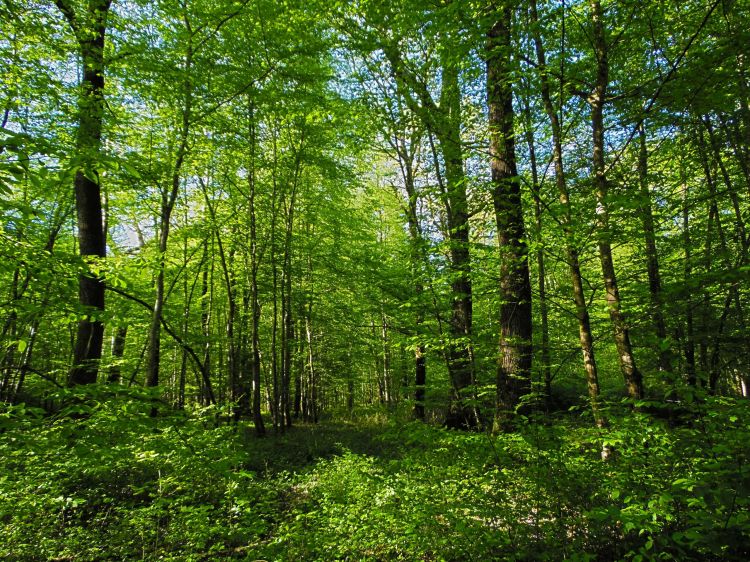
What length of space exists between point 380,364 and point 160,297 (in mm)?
18908

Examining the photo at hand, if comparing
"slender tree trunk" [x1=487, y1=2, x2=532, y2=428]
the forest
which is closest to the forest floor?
the forest

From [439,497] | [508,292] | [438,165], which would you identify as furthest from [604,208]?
[438,165]

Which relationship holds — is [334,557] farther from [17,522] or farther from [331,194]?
[331,194]

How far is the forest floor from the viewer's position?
2.99 meters

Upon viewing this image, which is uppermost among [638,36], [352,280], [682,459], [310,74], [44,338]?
[310,74]

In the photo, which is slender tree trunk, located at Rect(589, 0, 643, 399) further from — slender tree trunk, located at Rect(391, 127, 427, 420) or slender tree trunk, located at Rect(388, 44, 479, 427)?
slender tree trunk, located at Rect(391, 127, 427, 420)

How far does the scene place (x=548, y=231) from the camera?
449 cm

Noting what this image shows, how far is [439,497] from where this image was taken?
447 cm

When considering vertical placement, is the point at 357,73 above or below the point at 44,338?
above

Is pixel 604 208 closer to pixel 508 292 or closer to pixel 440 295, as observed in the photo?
pixel 508 292

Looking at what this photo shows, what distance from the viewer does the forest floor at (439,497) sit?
299 cm

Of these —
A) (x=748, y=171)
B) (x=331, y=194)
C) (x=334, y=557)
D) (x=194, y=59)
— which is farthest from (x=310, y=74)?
(x=334, y=557)

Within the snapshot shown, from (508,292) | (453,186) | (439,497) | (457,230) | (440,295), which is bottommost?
(439,497)

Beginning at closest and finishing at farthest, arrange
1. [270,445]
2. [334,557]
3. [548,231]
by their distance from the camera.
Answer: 1. [334,557]
2. [548,231]
3. [270,445]
